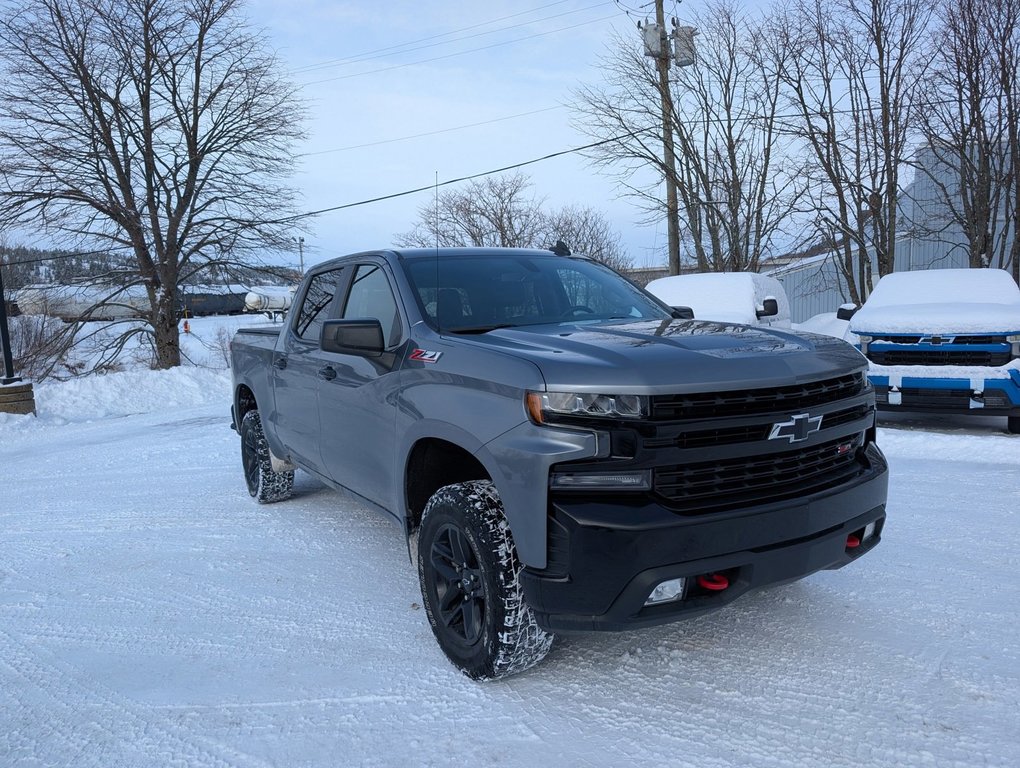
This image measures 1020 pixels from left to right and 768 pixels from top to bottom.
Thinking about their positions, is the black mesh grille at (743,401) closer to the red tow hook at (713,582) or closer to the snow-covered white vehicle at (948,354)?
the red tow hook at (713,582)

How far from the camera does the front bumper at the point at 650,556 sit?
101 inches

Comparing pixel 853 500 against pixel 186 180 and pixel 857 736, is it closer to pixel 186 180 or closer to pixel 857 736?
pixel 857 736

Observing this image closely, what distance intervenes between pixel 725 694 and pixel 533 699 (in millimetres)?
722

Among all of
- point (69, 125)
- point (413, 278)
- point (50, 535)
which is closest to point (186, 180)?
point (69, 125)

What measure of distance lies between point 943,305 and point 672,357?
7121 mm

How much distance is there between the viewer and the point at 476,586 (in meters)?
3.04

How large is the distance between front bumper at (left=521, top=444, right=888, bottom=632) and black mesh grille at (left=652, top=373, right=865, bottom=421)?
1.03 feet

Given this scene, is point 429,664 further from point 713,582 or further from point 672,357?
point 672,357

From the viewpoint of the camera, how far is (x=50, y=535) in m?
5.47

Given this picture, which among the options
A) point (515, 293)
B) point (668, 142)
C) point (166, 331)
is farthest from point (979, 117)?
point (166, 331)

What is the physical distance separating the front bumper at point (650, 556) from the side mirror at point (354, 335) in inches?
50.6

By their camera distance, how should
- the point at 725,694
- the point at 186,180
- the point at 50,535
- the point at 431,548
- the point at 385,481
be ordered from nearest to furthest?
the point at 725,694 < the point at 431,548 < the point at 385,481 < the point at 50,535 < the point at 186,180

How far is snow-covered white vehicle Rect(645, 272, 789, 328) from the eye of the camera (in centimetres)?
1053

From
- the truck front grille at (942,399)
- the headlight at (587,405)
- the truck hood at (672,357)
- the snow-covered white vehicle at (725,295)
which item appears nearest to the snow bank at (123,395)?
the snow-covered white vehicle at (725,295)
